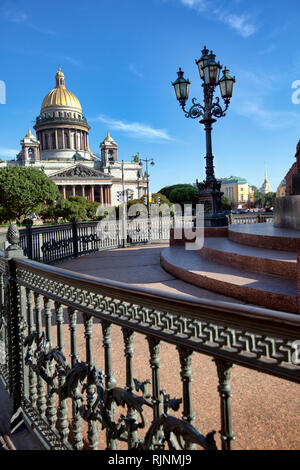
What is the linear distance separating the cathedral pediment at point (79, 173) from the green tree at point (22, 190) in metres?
27.5

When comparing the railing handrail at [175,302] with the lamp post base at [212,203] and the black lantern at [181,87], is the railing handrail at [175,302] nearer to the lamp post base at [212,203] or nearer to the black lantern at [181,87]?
the lamp post base at [212,203]

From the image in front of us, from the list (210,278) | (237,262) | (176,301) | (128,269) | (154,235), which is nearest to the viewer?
(176,301)

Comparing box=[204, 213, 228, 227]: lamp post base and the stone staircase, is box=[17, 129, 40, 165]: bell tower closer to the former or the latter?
box=[204, 213, 228, 227]: lamp post base

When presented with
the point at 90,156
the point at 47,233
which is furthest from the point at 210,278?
the point at 90,156

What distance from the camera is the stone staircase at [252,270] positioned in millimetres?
4328

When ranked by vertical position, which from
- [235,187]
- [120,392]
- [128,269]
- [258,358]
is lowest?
[128,269]

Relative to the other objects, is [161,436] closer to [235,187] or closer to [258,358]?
[258,358]

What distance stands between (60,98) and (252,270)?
91.6 metres

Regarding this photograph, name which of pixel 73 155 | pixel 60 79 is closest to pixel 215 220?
pixel 73 155

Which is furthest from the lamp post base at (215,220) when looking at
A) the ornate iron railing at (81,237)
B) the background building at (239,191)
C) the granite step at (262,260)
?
the background building at (239,191)

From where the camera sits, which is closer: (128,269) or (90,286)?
(90,286)

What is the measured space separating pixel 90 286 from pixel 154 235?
15.0 m

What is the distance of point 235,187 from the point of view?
12550 cm

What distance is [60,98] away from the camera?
282 ft
